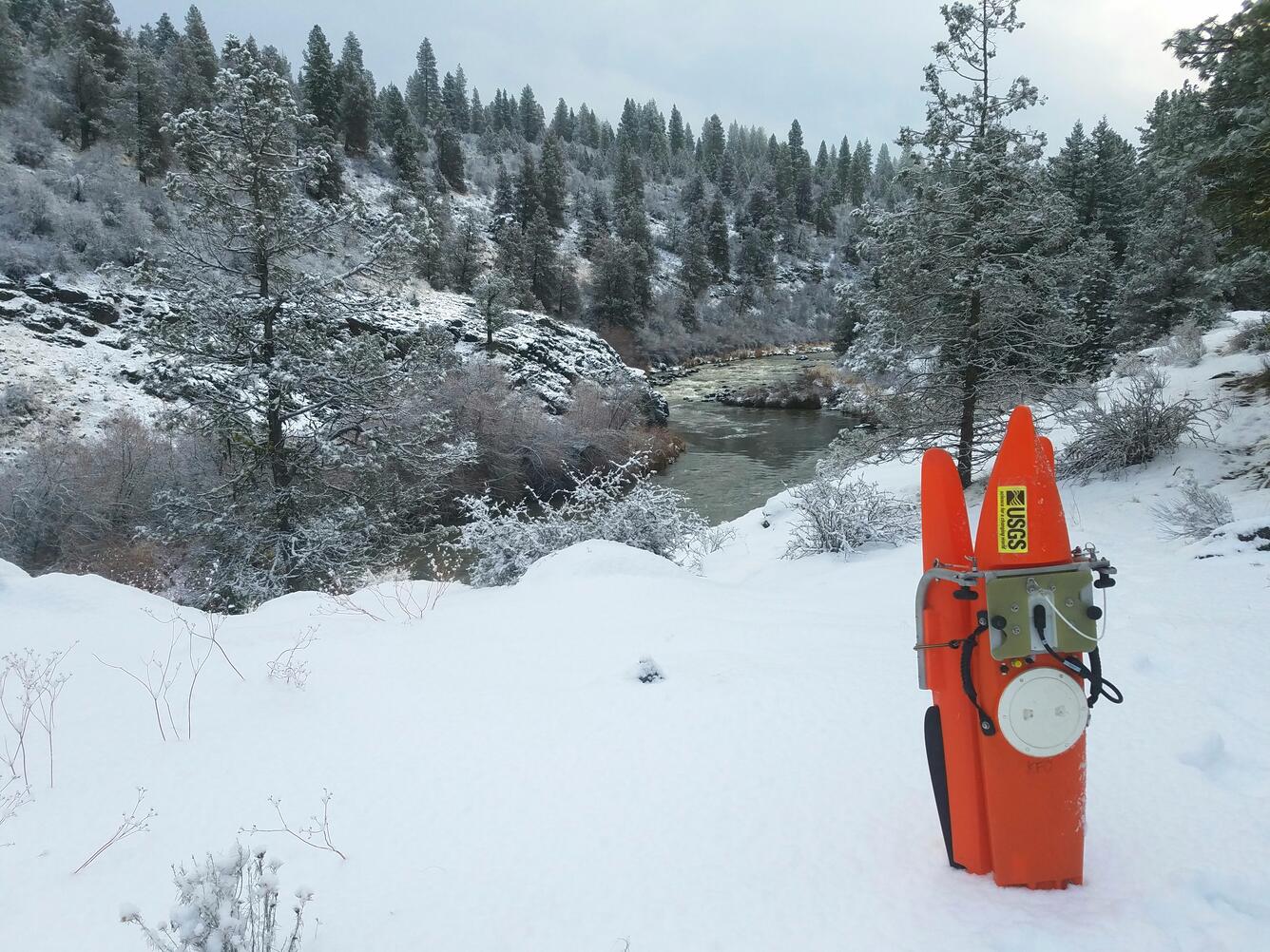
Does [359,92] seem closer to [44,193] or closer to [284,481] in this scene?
[44,193]

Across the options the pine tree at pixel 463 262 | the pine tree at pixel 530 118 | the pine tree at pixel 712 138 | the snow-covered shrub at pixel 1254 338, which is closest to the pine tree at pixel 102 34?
the pine tree at pixel 463 262

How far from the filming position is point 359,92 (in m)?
47.9

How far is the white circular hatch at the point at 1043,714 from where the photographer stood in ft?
5.84

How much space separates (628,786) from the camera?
2.60 meters

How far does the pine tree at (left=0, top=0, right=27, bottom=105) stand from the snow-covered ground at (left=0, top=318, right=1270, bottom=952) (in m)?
37.4

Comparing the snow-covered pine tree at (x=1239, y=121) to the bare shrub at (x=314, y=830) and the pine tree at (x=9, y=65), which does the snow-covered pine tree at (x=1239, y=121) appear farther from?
the pine tree at (x=9, y=65)

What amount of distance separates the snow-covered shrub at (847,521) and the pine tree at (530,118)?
289 ft

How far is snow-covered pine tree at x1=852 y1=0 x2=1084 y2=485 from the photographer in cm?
1049

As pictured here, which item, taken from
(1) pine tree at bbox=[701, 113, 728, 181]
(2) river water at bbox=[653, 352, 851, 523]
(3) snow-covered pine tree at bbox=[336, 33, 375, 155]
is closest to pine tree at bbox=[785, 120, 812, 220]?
(1) pine tree at bbox=[701, 113, 728, 181]

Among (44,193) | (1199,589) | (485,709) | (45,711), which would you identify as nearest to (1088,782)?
(485,709)

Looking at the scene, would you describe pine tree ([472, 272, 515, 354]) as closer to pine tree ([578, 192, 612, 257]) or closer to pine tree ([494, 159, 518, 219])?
pine tree ([494, 159, 518, 219])

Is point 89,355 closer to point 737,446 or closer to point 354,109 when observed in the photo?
point 737,446

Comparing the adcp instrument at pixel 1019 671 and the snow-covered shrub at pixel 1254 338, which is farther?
the snow-covered shrub at pixel 1254 338

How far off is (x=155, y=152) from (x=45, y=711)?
3753 cm
